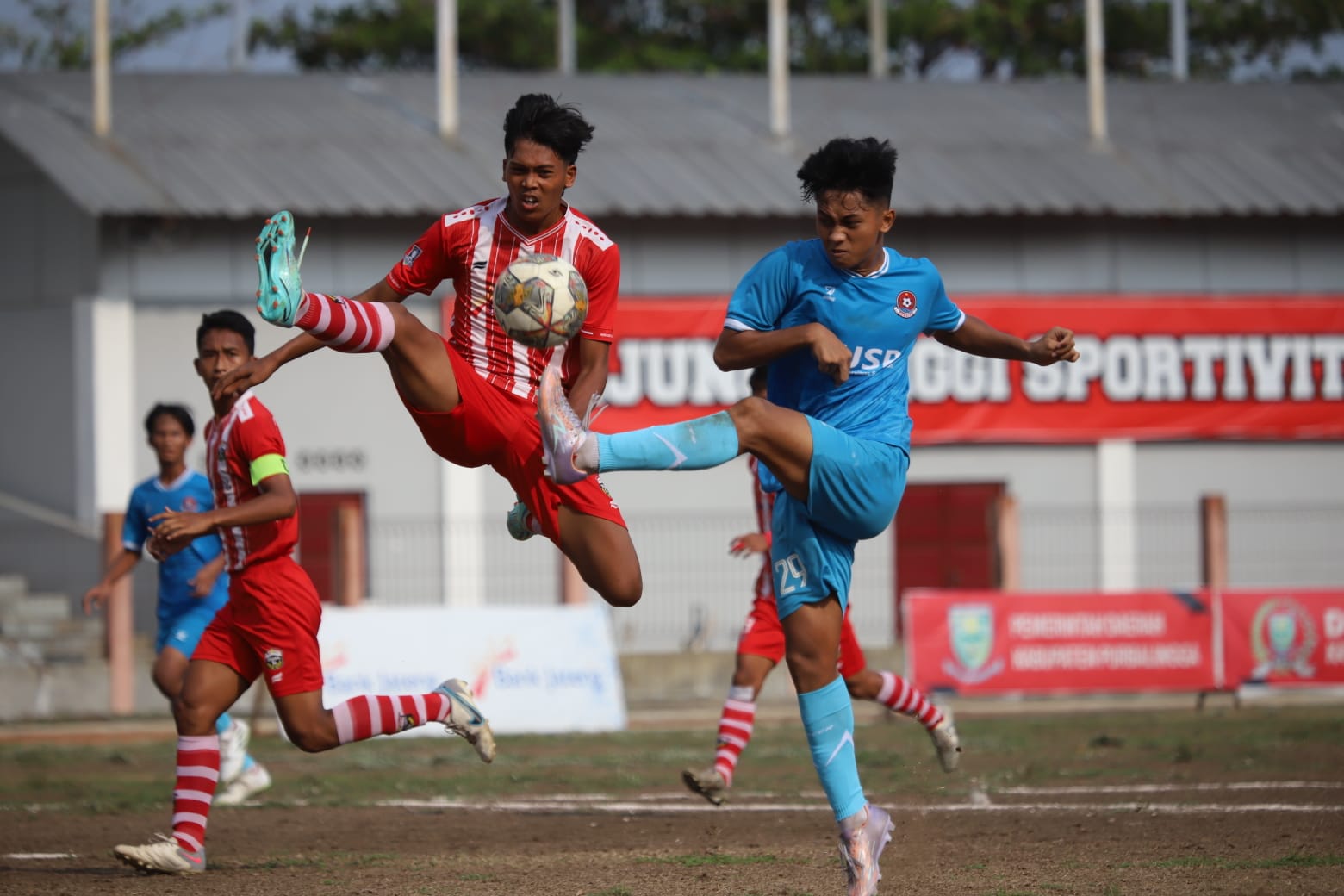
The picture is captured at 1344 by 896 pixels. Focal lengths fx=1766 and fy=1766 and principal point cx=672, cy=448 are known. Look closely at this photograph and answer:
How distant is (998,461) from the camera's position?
22.9 m

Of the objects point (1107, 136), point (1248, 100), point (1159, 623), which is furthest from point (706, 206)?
point (1248, 100)

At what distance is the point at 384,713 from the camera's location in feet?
25.7

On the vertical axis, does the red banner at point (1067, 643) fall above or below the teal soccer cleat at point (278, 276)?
below

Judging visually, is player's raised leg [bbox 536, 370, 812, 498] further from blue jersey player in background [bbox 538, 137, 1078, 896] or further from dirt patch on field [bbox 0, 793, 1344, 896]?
dirt patch on field [bbox 0, 793, 1344, 896]

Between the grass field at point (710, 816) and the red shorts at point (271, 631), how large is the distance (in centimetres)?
84

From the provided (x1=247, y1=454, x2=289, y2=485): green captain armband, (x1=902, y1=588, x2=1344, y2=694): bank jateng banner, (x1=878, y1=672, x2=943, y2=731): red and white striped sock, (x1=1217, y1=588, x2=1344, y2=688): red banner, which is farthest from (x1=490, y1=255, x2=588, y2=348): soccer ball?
(x1=1217, y1=588, x2=1344, y2=688): red banner

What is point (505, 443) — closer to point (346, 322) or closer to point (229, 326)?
point (346, 322)

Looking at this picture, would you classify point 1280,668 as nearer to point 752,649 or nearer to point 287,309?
point 752,649

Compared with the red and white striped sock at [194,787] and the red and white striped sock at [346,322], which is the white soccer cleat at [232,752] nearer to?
the red and white striped sock at [194,787]

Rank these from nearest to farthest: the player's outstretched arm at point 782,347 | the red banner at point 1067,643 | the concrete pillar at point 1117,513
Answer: the player's outstretched arm at point 782,347 → the red banner at point 1067,643 → the concrete pillar at point 1117,513

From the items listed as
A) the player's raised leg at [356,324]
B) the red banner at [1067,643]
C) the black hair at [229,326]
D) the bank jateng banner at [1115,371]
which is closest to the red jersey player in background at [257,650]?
the black hair at [229,326]

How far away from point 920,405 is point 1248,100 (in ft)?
29.9

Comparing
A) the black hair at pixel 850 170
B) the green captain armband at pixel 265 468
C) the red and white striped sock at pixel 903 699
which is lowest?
the red and white striped sock at pixel 903 699

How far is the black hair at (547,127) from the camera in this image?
666cm
